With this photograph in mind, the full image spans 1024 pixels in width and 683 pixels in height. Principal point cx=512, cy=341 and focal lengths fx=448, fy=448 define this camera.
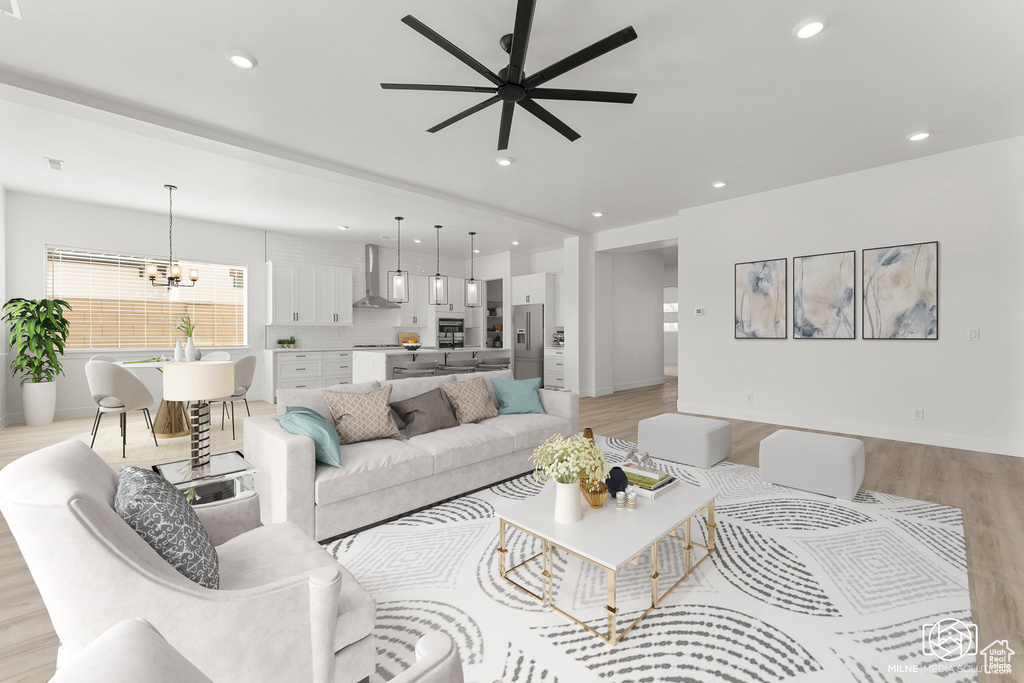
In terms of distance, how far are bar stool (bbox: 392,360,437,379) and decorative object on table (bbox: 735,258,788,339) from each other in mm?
4328

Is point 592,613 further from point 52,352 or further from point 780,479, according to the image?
point 52,352

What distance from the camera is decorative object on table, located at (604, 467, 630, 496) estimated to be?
2.28 metres

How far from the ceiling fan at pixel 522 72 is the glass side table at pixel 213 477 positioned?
222 cm

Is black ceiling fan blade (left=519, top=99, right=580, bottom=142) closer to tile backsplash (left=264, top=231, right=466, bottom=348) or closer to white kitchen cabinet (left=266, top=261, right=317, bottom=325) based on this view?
white kitchen cabinet (left=266, top=261, right=317, bottom=325)

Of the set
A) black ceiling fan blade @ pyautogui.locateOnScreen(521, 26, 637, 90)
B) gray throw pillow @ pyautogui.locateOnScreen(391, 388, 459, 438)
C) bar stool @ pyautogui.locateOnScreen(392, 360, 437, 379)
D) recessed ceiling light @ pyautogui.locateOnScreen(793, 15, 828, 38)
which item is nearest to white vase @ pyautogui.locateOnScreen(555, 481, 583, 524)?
gray throw pillow @ pyautogui.locateOnScreen(391, 388, 459, 438)

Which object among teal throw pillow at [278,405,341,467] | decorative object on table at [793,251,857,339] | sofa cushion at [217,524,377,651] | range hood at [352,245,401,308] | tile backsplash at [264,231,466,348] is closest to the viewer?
sofa cushion at [217,524,377,651]

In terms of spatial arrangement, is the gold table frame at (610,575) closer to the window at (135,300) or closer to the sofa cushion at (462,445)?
the sofa cushion at (462,445)

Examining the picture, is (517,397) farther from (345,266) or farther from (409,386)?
(345,266)

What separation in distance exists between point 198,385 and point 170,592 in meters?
1.36

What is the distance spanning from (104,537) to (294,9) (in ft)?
8.56

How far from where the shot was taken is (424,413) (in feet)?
11.1

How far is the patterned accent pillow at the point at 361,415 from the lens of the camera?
9.85 feet

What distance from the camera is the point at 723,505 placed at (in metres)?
3.07

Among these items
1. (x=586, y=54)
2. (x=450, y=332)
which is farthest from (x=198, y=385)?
(x=450, y=332)
